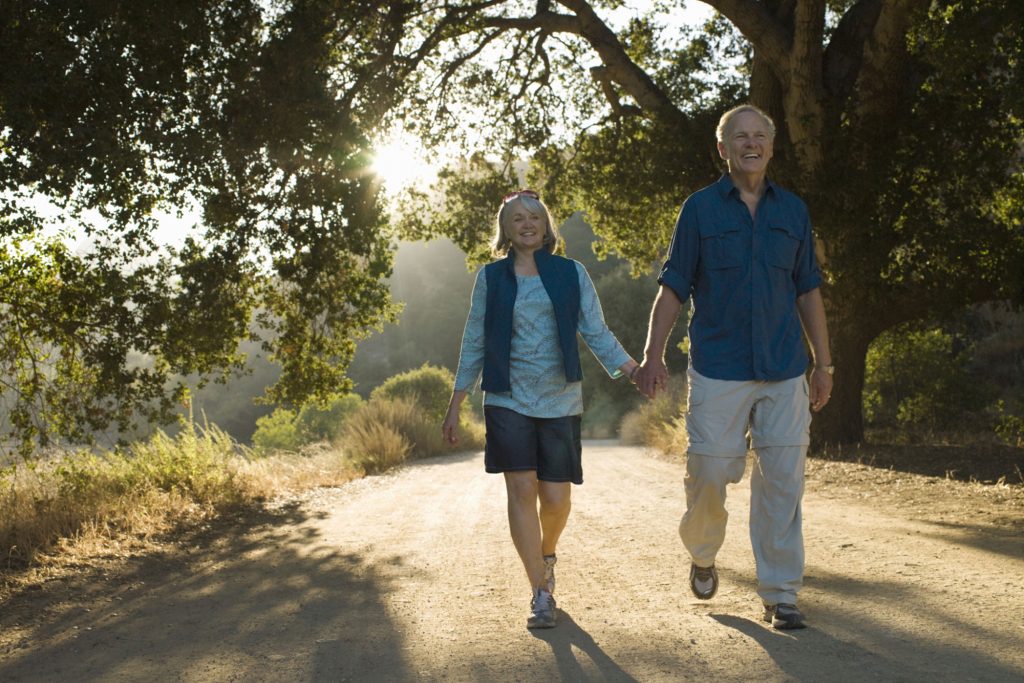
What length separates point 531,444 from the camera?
5.40 metres

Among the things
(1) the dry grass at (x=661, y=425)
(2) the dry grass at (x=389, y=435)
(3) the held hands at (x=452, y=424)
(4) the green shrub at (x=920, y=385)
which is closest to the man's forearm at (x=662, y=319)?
(3) the held hands at (x=452, y=424)

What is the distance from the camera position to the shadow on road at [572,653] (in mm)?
4234

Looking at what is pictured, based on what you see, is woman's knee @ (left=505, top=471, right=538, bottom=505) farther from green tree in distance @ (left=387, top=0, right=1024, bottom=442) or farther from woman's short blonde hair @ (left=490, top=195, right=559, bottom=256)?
green tree in distance @ (left=387, top=0, right=1024, bottom=442)

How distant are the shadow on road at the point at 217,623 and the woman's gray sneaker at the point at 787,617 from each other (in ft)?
5.50

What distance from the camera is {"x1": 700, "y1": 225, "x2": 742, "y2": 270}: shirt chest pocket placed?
5102mm

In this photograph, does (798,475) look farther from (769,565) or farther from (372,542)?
(372,542)

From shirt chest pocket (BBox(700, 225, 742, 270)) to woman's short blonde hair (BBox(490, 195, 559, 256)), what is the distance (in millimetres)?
820

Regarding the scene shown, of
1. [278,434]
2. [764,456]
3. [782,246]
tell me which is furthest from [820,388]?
[278,434]

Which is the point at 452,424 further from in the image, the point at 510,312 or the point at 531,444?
the point at 510,312

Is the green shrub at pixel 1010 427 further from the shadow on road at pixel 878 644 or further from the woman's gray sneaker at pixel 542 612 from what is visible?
the woman's gray sneaker at pixel 542 612

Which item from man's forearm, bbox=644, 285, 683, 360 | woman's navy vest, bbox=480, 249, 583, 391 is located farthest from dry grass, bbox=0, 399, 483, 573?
man's forearm, bbox=644, 285, 683, 360

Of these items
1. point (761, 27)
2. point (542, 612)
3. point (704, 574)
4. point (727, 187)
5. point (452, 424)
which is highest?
point (761, 27)

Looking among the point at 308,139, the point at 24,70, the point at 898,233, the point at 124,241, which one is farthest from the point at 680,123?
the point at 24,70

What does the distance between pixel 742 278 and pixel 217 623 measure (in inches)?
131
